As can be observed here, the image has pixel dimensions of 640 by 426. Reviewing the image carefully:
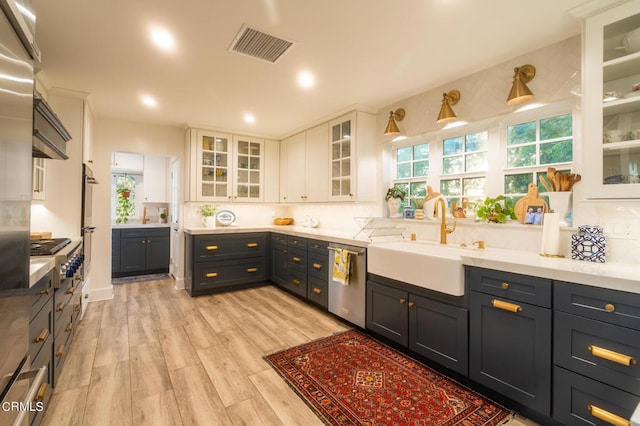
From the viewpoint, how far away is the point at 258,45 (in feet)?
7.36

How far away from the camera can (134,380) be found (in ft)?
7.04

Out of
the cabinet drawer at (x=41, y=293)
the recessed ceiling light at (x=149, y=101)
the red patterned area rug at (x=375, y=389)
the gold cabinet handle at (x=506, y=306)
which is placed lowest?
the red patterned area rug at (x=375, y=389)

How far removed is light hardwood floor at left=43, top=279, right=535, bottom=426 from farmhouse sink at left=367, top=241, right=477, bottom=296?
0.84 meters

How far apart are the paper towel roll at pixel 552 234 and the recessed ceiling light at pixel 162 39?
9.71ft

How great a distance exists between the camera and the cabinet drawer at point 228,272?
4121 millimetres

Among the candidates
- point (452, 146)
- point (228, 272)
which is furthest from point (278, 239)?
point (452, 146)

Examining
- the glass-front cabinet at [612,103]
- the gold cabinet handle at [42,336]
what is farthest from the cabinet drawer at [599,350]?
the gold cabinet handle at [42,336]

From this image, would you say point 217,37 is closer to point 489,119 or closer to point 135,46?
point 135,46

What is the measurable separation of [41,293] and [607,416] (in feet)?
9.77

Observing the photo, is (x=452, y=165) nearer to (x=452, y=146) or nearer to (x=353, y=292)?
(x=452, y=146)

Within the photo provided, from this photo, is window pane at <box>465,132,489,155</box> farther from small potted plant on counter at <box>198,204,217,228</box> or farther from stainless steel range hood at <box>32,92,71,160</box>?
small potted plant on counter at <box>198,204,217,228</box>

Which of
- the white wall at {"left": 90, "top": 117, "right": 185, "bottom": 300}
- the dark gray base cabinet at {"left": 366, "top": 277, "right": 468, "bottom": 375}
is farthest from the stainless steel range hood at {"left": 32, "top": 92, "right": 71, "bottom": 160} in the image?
the dark gray base cabinet at {"left": 366, "top": 277, "right": 468, "bottom": 375}

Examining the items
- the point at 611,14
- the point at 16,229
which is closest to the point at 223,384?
the point at 16,229

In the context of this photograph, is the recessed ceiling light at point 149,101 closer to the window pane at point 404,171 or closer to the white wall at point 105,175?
the white wall at point 105,175
